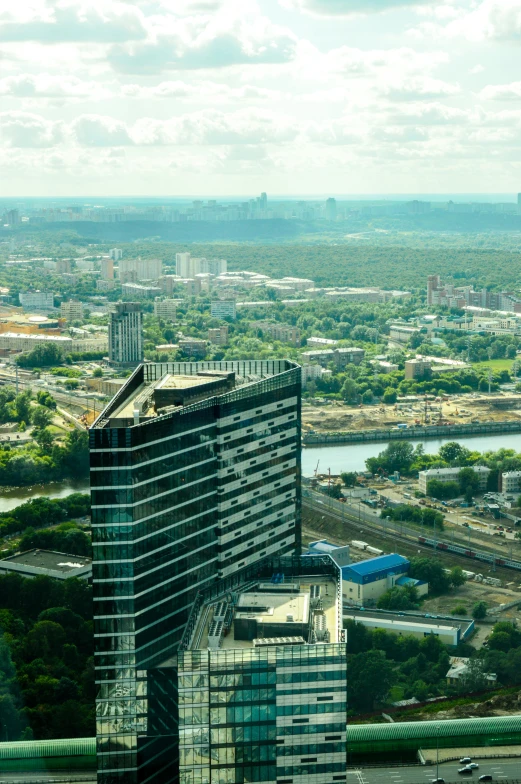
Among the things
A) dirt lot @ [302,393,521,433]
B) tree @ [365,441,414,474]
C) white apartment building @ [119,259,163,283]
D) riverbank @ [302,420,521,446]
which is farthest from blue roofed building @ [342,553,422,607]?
white apartment building @ [119,259,163,283]

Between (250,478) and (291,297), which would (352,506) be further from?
(291,297)

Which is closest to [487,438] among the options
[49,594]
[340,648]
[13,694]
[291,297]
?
[49,594]

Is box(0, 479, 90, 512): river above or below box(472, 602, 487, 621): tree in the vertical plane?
below

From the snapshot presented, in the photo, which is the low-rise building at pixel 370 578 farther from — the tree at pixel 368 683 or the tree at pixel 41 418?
the tree at pixel 41 418

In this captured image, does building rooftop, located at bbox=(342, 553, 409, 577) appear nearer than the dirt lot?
Yes

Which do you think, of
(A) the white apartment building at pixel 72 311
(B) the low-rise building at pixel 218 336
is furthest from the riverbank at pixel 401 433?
(A) the white apartment building at pixel 72 311

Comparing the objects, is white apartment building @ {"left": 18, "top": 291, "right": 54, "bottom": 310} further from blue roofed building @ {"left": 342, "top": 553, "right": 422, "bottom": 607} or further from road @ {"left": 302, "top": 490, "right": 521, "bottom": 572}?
blue roofed building @ {"left": 342, "top": 553, "right": 422, "bottom": 607}
